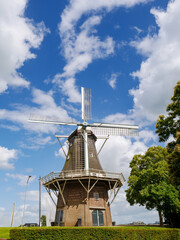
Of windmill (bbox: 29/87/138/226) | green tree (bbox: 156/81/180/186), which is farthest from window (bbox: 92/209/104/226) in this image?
green tree (bbox: 156/81/180/186)

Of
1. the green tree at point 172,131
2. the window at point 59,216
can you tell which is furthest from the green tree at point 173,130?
the window at point 59,216

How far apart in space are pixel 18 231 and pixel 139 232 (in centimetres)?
918

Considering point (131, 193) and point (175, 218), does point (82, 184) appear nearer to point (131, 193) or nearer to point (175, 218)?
point (131, 193)

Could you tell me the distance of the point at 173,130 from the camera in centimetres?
1602

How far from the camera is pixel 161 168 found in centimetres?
2553

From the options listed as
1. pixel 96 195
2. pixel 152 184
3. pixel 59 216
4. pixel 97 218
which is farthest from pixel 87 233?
pixel 152 184

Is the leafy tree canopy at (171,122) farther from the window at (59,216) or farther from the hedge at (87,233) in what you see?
the window at (59,216)

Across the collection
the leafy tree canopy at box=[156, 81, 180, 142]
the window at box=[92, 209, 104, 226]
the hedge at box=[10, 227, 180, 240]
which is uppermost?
the leafy tree canopy at box=[156, 81, 180, 142]

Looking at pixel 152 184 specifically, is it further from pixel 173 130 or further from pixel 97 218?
pixel 173 130

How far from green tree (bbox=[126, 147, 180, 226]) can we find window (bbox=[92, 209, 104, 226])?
6169 millimetres

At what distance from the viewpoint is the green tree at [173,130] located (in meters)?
14.0

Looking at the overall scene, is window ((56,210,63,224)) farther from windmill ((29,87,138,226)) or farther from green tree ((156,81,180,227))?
green tree ((156,81,180,227))

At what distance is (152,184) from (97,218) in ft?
28.8

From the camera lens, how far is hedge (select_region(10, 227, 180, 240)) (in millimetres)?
13516
